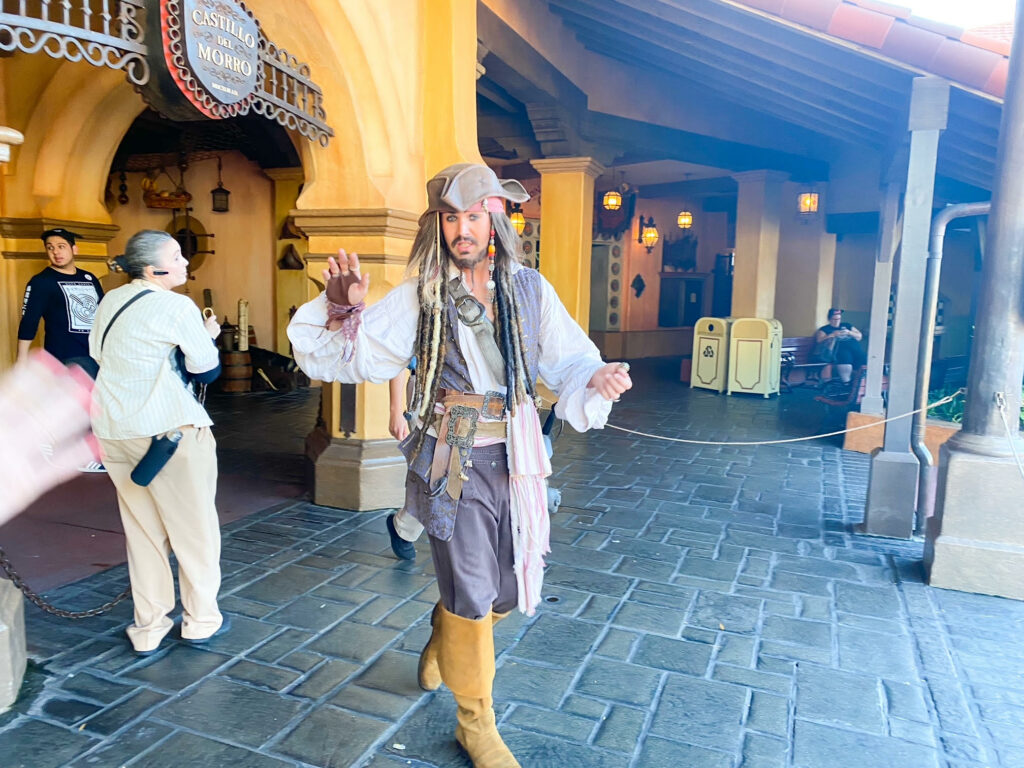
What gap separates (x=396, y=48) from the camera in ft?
14.9

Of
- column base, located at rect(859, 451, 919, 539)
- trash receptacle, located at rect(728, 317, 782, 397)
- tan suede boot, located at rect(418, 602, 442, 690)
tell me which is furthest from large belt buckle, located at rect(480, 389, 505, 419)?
trash receptacle, located at rect(728, 317, 782, 397)

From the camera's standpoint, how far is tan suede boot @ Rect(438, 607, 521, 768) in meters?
2.20

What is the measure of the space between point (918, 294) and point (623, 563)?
2.57 meters

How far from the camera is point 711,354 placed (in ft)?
36.6

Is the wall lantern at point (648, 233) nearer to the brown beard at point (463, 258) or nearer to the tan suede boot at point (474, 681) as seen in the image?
the brown beard at point (463, 258)

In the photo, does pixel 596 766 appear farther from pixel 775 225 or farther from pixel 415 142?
pixel 775 225

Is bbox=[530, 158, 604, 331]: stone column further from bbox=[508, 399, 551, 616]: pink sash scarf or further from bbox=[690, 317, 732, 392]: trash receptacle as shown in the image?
bbox=[508, 399, 551, 616]: pink sash scarf

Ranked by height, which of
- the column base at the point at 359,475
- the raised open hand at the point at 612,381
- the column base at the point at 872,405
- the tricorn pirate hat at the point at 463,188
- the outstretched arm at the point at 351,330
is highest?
the tricorn pirate hat at the point at 463,188

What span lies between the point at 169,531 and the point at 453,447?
1.44 meters

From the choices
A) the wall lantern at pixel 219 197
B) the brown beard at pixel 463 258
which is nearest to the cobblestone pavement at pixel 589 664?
the brown beard at pixel 463 258

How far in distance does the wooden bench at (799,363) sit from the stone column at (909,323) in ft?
22.2

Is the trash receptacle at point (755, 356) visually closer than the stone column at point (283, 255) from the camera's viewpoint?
No

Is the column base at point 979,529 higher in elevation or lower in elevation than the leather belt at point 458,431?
lower

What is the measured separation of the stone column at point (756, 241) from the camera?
11508 mm
